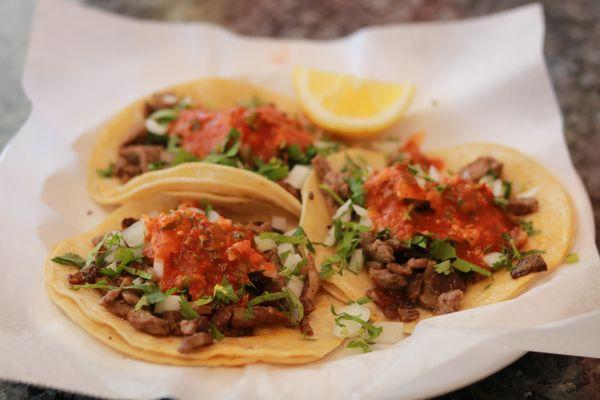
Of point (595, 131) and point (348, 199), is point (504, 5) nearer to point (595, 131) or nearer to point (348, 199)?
point (595, 131)

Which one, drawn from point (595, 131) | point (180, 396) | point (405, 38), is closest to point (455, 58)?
point (405, 38)

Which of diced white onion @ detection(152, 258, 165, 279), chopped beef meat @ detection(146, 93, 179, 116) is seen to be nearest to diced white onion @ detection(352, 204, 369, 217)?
diced white onion @ detection(152, 258, 165, 279)

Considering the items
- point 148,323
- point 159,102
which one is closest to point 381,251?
point 148,323

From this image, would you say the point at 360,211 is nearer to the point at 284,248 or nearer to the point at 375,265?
the point at 375,265

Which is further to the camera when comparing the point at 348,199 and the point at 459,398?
the point at 348,199

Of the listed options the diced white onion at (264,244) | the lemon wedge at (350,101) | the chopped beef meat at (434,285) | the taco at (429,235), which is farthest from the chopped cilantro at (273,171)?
the chopped beef meat at (434,285)

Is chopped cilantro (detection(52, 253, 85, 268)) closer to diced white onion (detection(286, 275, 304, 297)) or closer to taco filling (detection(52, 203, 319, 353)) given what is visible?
taco filling (detection(52, 203, 319, 353))

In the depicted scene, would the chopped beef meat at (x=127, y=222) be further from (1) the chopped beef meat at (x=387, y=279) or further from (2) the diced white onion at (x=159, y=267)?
(1) the chopped beef meat at (x=387, y=279)
